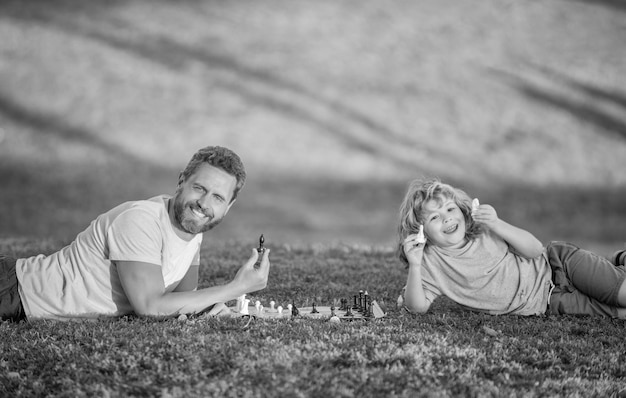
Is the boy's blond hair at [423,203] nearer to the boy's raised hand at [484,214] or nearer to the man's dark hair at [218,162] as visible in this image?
the boy's raised hand at [484,214]

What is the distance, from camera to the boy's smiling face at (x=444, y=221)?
21.9 feet

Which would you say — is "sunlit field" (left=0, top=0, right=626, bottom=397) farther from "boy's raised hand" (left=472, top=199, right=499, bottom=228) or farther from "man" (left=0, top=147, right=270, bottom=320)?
"man" (left=0, top=147, right=270, bottom=320)

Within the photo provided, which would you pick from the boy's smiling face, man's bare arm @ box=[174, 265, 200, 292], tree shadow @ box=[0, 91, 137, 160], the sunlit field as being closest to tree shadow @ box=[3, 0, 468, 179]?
the sunlit field

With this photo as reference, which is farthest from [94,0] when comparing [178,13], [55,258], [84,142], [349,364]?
[349,364]

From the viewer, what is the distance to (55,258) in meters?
6.13

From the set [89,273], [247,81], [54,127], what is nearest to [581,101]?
[247,81]

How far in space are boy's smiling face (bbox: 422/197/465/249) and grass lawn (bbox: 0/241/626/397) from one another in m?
0.70

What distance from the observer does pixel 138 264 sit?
5660mm

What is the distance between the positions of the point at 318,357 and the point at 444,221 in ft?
7.19

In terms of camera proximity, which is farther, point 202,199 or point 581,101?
point 581,101

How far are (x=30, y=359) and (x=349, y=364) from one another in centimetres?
222

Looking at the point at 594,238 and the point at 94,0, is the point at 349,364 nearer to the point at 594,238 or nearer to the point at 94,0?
the point at 594,238

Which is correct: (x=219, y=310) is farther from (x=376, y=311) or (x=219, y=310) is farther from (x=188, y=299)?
(x=376, y=311)

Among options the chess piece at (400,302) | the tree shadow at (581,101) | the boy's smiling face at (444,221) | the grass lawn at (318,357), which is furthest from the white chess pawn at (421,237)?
the tree shadow at (581,101)
